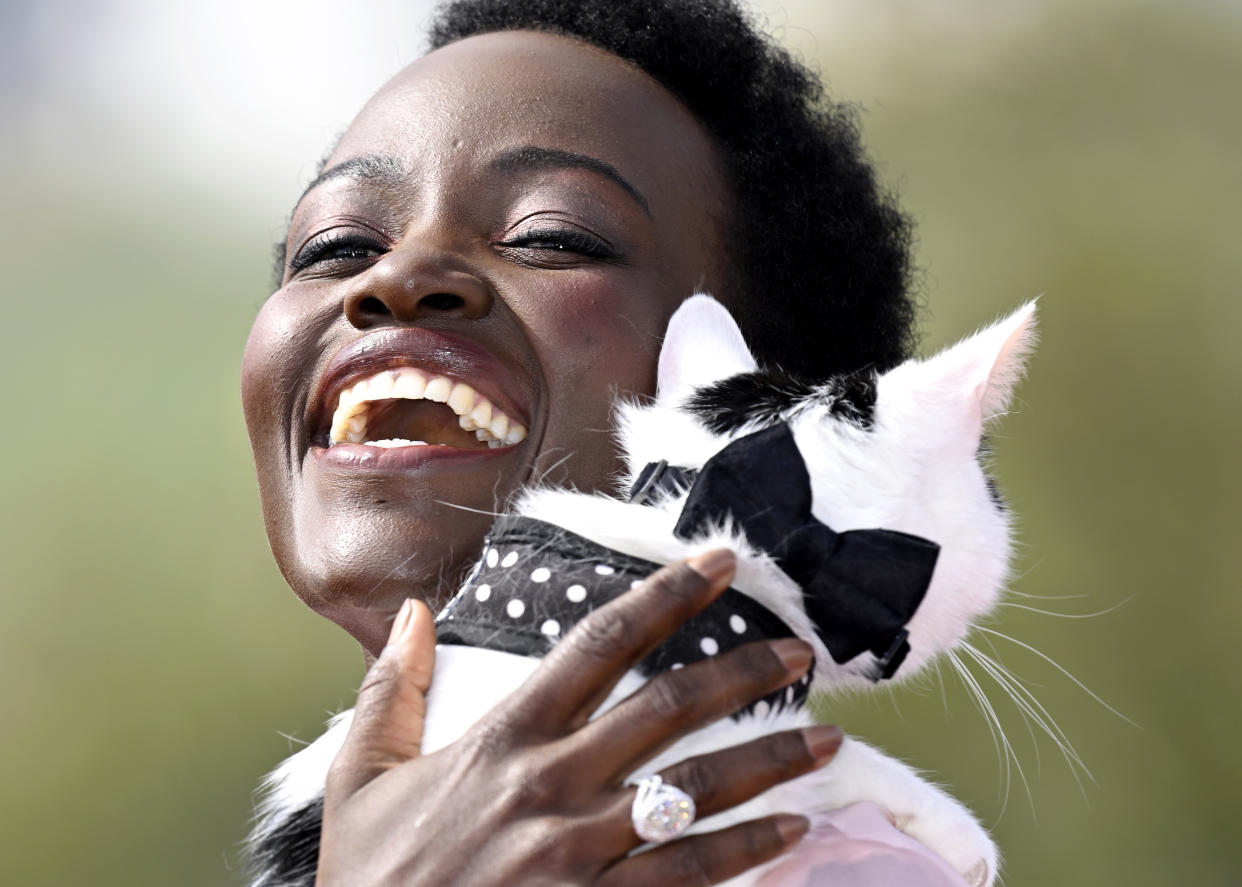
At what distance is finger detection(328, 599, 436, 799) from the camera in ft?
2.39

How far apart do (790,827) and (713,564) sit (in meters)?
0.15

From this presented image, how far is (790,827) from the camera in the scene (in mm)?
651

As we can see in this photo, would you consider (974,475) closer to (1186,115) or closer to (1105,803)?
(1105,803)

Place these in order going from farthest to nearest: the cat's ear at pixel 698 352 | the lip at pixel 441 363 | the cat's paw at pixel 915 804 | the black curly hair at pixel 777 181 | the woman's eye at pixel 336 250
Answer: the black curly hair at pixel 777 181
the woman's eye at pixel 336 250
the lip at pixel 441 363
the cat's ear at pixel 698 352
the cat's paw at pixel 915 804

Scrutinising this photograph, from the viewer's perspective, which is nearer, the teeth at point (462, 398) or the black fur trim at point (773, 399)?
the black fur trim at point (773, 399)

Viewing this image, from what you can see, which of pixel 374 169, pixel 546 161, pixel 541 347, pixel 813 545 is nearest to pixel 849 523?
pixel 813 545

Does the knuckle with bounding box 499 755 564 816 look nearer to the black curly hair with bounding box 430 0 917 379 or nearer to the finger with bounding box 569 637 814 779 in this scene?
the finger with bounding box 569 637 814 779

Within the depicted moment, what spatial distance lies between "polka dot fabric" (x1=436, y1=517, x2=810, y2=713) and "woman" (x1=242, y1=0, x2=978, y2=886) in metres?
0.03

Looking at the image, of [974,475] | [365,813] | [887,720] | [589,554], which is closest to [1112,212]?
[887,720]

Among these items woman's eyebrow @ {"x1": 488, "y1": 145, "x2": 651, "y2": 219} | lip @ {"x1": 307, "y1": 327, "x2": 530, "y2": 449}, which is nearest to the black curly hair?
woman's eyebrow @ {"x1": 488, "y1": 145, "x2": 651, "y2": 219}

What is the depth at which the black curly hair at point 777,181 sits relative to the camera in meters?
1.28

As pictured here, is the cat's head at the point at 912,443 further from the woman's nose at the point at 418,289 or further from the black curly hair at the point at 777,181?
the black curly hair at the point at 777,181

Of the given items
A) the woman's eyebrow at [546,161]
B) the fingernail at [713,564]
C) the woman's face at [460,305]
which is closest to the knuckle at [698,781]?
the fingernail at [713,564]

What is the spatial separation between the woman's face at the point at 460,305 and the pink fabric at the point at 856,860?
0.40 metres
